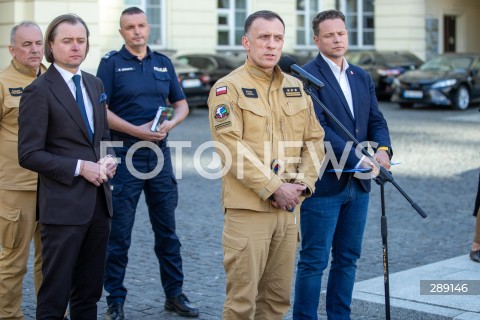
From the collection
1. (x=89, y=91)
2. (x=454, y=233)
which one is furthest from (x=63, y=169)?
(x=454, y=233)

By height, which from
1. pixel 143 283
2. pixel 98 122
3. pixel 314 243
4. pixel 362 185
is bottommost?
pixel 143 283

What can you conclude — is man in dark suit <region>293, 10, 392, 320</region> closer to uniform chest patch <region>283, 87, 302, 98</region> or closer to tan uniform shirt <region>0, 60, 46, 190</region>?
uniform chest patch <region>283, 87, 302, 98</region>

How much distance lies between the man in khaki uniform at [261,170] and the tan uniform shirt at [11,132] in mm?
1553

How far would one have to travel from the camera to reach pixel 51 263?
15.4ft

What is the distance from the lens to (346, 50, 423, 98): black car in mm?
25984

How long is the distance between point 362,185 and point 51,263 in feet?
6.67

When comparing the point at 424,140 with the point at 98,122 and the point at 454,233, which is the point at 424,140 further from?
the point at 98,122

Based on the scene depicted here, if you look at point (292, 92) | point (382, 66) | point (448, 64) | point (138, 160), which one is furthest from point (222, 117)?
point (382, 66)

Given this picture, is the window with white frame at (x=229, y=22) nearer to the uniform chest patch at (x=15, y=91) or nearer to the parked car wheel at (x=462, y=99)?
the parked car wheel at (x=462, y=99)

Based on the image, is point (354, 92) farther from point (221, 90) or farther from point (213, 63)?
point (213, 63)

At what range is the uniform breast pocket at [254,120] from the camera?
15.2 feet

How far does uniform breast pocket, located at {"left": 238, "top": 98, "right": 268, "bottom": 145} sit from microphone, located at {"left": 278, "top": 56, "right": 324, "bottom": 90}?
47 cm

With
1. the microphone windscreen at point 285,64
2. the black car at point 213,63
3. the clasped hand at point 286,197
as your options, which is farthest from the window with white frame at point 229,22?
the clasped hand at point 286,197

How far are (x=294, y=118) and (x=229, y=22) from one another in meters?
24.8
